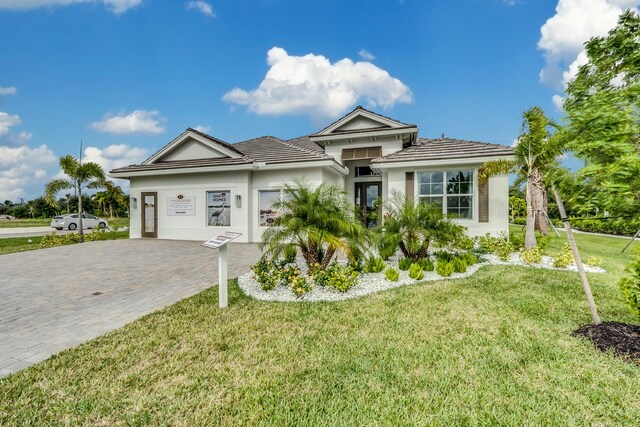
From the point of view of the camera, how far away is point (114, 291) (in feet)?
22.4

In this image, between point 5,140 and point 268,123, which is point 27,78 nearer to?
point 5,140

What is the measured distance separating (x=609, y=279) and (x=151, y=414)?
34.3 feet

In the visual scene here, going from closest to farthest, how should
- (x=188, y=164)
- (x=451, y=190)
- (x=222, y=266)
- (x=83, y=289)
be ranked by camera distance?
(x=222, y=266) → (x=83, y=289) → (x=451, y=190) → (x=188, y=164)

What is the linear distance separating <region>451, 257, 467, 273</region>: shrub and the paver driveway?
623 cm

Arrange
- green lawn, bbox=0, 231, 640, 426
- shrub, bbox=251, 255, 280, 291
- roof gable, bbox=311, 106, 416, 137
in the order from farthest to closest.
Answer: roof gable, bbox=311, 106, 416, 137 → shrub, bbox=251, 255, 280, 291 → green lawn, bbox=0, 231, 640, 426

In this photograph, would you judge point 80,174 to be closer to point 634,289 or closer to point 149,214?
point 149,214

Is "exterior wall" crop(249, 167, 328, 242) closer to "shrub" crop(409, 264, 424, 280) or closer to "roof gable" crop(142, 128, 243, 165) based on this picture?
"roof gable" crop(142, 128, 243, 165)

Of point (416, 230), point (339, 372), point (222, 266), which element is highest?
point (416, 230)

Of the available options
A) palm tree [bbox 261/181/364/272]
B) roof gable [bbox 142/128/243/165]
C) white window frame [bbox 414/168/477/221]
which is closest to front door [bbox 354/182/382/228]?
white window frame [bbox 414/168/477/221]

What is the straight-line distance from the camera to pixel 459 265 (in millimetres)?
8062

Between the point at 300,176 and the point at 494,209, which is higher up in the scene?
the point at 300,176

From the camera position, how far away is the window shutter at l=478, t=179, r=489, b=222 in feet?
40.2

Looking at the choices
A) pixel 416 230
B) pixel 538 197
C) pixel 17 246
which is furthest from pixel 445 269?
pixel 17 246

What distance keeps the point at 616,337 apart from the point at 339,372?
392cm
